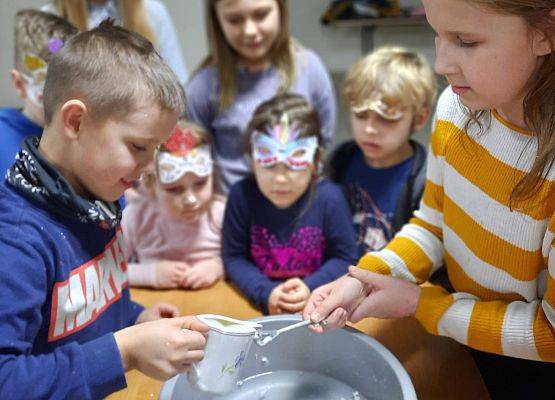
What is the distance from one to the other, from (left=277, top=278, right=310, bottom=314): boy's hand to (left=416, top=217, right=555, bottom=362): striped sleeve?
0.35 m

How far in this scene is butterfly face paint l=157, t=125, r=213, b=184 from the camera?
4.56 feet

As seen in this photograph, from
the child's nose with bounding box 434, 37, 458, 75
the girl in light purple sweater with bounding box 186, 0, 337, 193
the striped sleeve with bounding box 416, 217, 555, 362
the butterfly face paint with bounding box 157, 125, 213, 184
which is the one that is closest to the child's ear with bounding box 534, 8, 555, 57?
the child's nose with bounding box 434, 37, 458, 75

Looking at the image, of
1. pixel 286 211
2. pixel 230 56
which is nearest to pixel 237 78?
pixel 230 56

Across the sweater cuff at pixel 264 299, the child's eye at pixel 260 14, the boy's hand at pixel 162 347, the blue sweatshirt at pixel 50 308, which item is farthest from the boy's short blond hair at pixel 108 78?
the child's eye at pixel 260 14

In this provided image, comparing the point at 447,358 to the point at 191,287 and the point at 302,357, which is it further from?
the point at 191,287

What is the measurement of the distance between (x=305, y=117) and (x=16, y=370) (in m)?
0.94

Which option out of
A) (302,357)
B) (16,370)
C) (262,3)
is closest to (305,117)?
(262,3)

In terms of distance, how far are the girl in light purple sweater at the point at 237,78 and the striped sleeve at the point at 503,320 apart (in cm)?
91

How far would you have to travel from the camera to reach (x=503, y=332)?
32.4 inches

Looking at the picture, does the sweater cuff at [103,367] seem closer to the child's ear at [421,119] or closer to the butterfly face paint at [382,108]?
the butterfly face paint at [382,108]

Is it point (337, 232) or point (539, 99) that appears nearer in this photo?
point (539, 99)

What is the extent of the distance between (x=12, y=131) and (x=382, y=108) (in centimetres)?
97

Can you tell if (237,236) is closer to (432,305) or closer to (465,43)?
(432,305)

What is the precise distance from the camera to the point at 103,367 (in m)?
0.73
